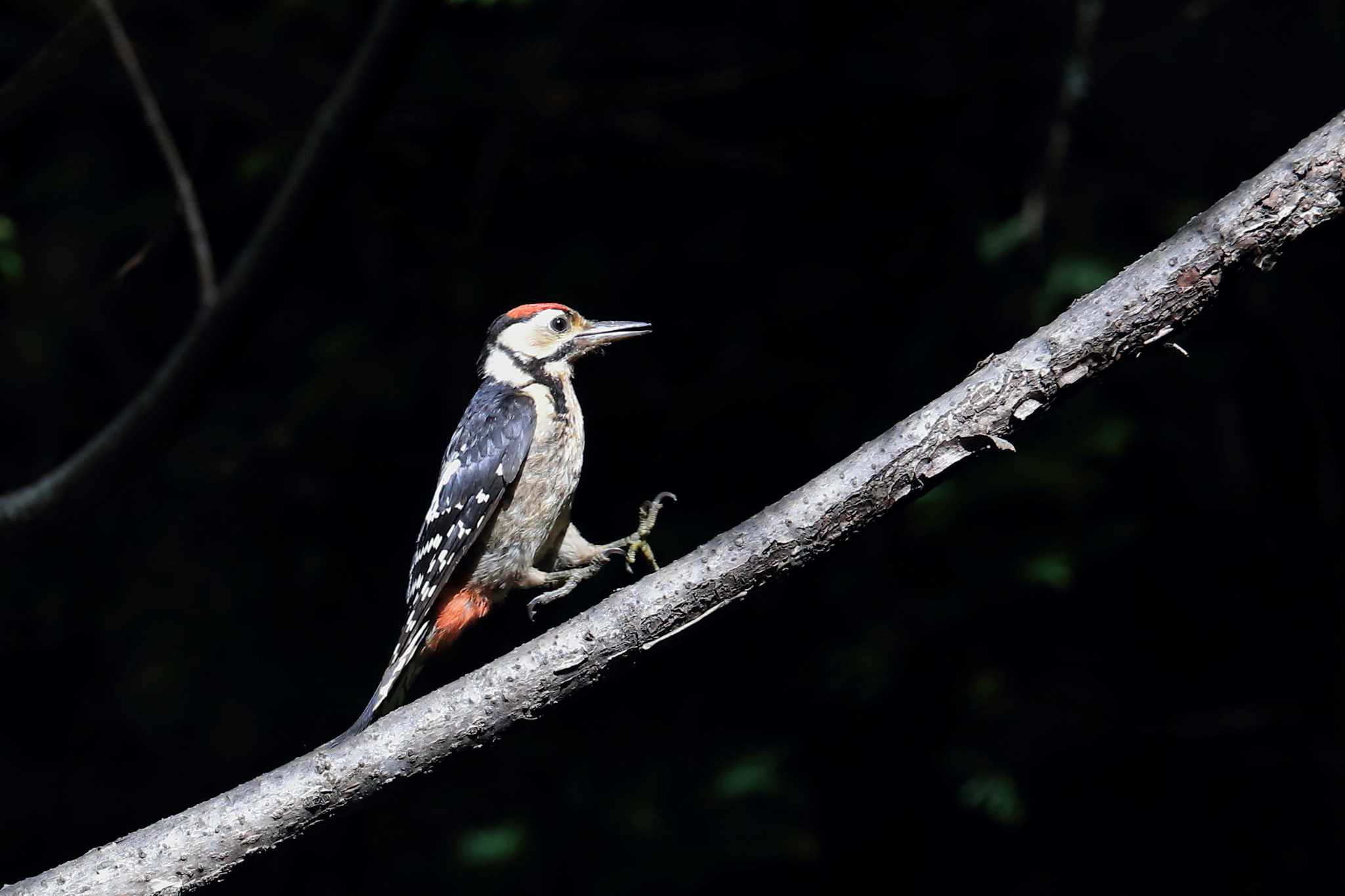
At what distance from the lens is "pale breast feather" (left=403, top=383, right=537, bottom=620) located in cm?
295

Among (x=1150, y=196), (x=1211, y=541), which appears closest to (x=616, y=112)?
(x=1150, y=196)

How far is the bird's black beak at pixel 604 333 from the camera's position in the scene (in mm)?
3254

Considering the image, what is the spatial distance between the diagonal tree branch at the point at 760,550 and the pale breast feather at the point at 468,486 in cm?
80

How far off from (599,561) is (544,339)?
0.66 meters

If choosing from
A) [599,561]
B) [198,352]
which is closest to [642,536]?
[599,561]

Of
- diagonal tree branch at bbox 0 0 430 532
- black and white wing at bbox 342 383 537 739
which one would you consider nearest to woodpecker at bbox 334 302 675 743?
black and white wing at bbox 342 383 537 739

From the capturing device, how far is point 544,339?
337 cm

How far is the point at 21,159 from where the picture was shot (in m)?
4.40

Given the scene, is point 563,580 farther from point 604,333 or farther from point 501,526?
point 604,333

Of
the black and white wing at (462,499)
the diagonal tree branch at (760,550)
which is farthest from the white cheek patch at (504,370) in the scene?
the diagonal tree branch at (760,550)

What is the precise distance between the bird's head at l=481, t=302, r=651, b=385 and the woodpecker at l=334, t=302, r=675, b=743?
0.17ft

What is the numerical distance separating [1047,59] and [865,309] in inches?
39.1

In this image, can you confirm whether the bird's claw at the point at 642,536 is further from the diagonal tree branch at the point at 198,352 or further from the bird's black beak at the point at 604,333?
the diagonal tree branch at the point at 198,352

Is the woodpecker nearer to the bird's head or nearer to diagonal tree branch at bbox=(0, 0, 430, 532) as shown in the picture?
the bird's head
